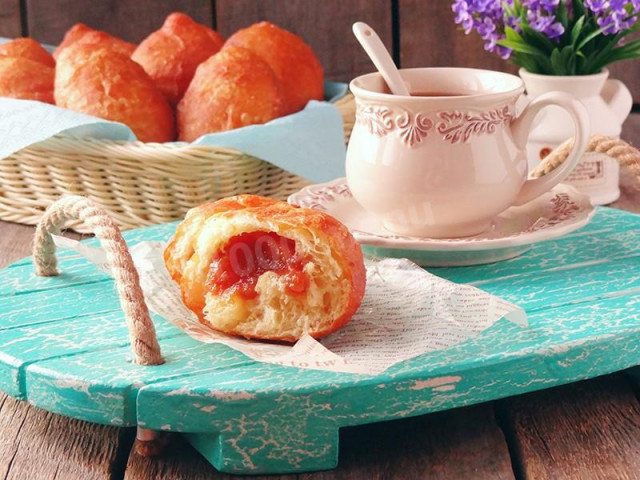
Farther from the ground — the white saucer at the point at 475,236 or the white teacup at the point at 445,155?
the white teacup at the point at 445,155

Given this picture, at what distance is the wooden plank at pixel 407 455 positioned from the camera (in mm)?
687

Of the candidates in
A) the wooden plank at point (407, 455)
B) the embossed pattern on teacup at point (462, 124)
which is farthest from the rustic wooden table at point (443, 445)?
the embossed pattern on teacup at point (462, 124)

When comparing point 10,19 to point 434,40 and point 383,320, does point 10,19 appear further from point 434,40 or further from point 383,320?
point 383,320

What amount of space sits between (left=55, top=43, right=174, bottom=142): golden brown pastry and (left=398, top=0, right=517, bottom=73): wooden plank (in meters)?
0.63

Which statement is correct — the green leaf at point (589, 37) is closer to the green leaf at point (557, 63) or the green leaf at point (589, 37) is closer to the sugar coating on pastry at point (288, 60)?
the green leaf at point (557, 63)

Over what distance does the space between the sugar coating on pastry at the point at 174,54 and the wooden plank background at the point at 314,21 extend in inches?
13.9

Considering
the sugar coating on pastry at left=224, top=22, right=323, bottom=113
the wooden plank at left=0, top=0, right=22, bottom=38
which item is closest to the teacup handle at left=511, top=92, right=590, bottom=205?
the sugar coating on pastry at left=224, top=22, right=323, bottom=113

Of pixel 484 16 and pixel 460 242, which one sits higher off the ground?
pixel 484 16

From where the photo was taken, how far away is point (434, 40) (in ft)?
5.99

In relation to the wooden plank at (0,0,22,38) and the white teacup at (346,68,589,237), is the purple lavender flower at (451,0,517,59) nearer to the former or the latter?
the white teacup at (346,68,589,237)

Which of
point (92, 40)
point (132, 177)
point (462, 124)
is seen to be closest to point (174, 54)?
point (92, 40)

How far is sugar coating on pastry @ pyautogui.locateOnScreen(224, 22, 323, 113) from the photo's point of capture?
4.74 ft

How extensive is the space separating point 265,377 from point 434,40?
1.26m

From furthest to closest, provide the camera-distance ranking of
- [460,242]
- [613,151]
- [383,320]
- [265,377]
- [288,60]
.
Answer: [288,60] < [613,151] < [460,242] < [383,320] < [265,377]
